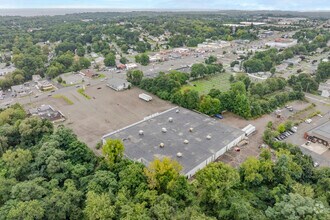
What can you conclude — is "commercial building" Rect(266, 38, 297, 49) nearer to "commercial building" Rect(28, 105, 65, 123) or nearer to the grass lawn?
the grass lawn

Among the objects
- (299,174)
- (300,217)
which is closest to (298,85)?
(299,174)

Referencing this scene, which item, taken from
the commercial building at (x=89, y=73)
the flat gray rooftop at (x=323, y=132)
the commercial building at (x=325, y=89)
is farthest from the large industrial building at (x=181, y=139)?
the commercial building at (x=89, y=73)

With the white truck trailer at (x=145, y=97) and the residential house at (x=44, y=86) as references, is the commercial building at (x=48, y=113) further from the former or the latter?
the white truck trailer at (x=145, y=97)

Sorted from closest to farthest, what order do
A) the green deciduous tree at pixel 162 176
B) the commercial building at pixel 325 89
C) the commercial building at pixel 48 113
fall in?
the green deciduous tree at pixel 162 176
the commercial building at pixel 48 113
the commercial building at pixel 325 89

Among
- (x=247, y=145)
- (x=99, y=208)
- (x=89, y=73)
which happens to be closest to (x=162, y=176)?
(x=99, y=208)

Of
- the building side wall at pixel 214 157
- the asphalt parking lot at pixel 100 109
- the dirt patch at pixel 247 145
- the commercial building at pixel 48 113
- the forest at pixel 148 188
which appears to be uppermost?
the forest at pixel 148 188

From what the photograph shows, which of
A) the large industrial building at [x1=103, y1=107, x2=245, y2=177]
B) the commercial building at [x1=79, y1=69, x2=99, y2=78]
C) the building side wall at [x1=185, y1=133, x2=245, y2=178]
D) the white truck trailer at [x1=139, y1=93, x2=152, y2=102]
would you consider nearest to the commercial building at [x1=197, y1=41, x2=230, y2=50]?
the commercial building at [x1=79, y1=69, x2=99, y2=78]

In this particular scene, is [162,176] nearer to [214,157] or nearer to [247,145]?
[214,157]
